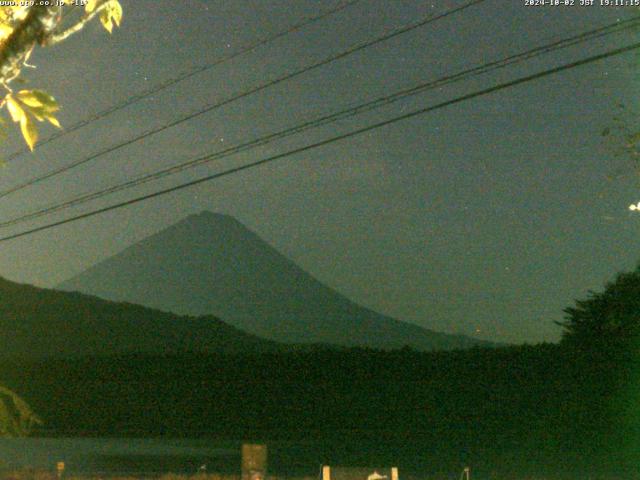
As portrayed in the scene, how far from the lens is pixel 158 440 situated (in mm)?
42406

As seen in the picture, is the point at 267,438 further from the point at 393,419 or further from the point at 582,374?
the point at 582,374

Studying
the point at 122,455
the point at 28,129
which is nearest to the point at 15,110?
the point at 28,129

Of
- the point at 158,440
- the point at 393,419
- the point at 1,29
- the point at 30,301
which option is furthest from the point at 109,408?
the point at 30,301

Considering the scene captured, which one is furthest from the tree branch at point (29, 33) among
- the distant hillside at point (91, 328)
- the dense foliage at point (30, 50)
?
the distant hillside at point (91, 328)


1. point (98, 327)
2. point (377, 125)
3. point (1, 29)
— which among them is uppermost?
point (98, 327)

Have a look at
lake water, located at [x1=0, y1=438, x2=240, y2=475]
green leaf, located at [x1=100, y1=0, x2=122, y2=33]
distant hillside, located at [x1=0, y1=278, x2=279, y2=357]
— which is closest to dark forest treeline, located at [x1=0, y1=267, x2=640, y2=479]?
lake water, located at [x1=0, y1=438, x2=240, y2=475]

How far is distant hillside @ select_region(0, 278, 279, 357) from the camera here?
350ft

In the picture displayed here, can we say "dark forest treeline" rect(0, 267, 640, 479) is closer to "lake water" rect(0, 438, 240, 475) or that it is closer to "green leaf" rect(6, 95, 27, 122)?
"lake water" rect(0, 438, 240, 475)

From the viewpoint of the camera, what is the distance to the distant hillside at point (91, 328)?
107 meters

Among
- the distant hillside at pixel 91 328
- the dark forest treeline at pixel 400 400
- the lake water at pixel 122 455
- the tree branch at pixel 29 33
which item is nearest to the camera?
the tree branch at pixel 29 33

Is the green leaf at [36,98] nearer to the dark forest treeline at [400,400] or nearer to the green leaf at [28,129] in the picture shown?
the green leaf at [28,129]

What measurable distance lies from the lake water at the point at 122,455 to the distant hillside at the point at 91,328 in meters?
51.3

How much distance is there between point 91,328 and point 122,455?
9481 cm

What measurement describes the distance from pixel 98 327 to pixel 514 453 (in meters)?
104
